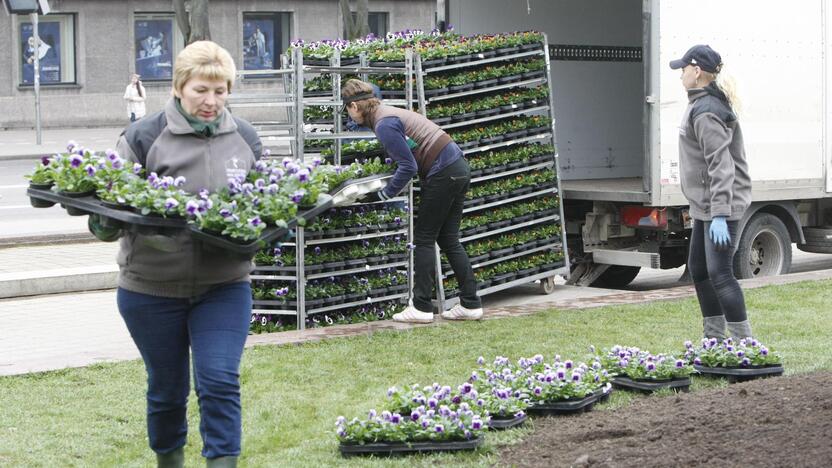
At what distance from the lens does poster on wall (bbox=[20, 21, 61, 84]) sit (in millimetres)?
41125

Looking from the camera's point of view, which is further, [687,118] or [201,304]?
[687,118]

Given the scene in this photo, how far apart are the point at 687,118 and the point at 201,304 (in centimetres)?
393

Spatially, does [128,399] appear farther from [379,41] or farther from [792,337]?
[379,41]

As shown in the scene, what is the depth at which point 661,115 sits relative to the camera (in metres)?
11.7

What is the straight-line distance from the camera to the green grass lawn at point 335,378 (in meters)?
6.29

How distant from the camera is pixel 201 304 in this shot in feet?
16.5

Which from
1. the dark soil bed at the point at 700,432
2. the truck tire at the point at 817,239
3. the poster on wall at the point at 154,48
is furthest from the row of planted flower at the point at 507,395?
the poster on wall at the point at 154,48

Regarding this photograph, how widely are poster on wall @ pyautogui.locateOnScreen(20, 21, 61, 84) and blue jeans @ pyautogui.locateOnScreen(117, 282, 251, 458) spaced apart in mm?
37783

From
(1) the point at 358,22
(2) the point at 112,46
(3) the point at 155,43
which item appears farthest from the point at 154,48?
(1) the point at 358,22

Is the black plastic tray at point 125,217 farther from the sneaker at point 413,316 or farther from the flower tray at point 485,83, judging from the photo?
the flower tray at point 485,83

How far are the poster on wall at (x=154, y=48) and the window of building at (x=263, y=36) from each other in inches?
98.7

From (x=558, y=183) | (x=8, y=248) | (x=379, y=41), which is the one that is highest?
(x=379, y=41)

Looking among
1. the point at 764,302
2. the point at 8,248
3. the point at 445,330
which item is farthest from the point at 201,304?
the point at 8,248

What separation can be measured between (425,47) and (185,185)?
6.67 metres
